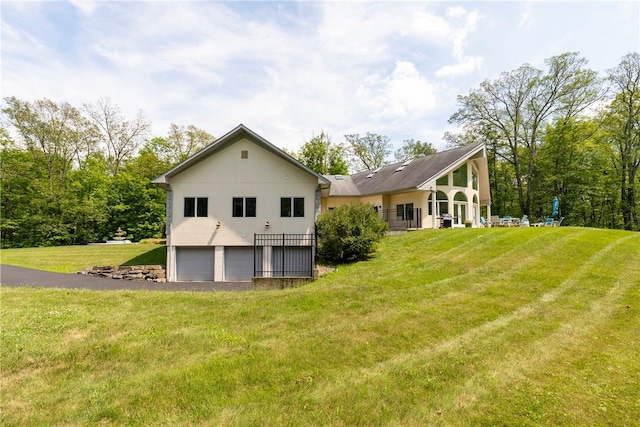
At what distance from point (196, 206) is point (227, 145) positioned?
341cm

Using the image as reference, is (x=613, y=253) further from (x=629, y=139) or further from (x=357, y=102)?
(x=629, y=139)

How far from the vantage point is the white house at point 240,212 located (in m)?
15.4

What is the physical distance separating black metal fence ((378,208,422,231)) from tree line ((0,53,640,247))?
1687 centimetres

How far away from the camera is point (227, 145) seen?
15.7m

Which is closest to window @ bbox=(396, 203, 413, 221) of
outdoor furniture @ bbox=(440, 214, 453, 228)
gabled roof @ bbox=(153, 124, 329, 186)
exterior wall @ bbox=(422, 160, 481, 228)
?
exterior wall @ bbox=(422, 160, 481, 228)

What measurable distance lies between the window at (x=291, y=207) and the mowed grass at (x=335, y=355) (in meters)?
7.09

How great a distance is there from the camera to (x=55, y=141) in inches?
1160

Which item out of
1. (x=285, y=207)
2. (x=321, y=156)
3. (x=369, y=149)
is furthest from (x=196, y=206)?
(x=369, y=149)

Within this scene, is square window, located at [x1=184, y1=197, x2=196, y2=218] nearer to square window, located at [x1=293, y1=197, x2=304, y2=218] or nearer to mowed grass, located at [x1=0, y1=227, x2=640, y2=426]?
square window, located at [x1=293, y1=197, x2=304, y2=218]

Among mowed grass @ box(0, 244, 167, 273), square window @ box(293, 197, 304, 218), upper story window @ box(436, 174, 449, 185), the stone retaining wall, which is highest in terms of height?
upper story window @ box(436, 174, 449, 185)

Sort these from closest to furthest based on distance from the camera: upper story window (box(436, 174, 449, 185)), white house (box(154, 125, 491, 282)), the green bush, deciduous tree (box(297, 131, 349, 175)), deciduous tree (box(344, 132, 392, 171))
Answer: the green bush → white house (box(154, 125, 491, 282)) → upper story window (box(436, 174, 449, 185)) → deciduous tree (box(297, 131, 349, 175)) → deciduous tree (box(344, 132, 392, 171))

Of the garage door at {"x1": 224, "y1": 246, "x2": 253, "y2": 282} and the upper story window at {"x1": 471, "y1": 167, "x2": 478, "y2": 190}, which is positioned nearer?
the garage door at {"x1": 224, "y1": 246, "x2": 253, "y2": 282}

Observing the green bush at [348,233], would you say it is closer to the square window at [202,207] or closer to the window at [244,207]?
the window at [244,207]

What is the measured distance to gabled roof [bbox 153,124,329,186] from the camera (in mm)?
14867
